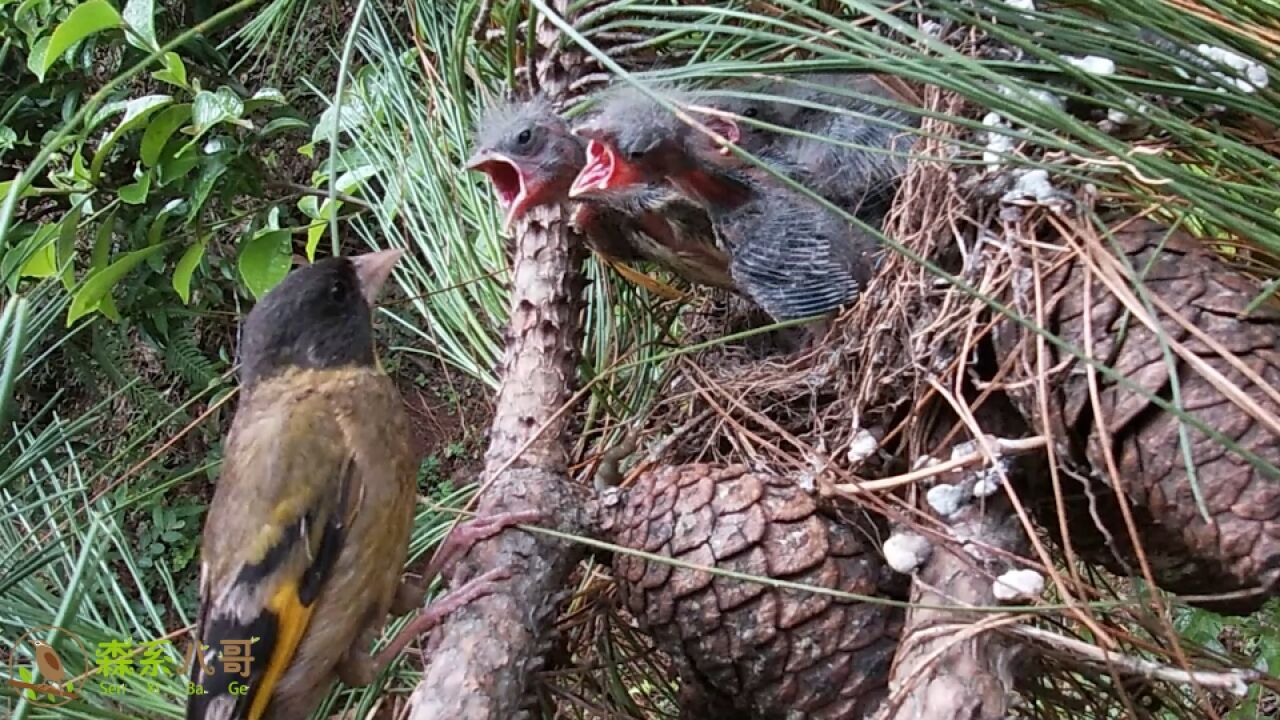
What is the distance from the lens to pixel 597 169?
3.61 ft

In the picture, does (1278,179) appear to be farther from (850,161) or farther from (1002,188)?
(850,161)

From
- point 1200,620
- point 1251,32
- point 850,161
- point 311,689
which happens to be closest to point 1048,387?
point 1251,32

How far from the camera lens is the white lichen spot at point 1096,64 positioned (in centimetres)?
69

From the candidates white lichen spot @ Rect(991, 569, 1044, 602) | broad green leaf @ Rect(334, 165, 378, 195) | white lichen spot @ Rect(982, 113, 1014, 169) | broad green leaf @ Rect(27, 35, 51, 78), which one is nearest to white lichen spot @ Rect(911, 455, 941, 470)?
white lichen spot @ Rect(991, 569, 1044, 602)

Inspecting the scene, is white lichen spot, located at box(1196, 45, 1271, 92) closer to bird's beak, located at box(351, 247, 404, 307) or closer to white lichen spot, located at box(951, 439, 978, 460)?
Result: white lichen spot, located at box(951, 439, 978, 460)

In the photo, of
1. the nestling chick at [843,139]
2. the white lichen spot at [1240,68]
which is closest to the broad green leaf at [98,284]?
the nestling chick at [843,139]

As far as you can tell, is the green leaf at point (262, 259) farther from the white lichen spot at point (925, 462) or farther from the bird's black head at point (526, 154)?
the white lichen spot at point (925, 462)

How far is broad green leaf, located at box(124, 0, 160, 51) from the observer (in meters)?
1.17

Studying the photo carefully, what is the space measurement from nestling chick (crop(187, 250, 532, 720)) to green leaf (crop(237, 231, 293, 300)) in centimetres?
12

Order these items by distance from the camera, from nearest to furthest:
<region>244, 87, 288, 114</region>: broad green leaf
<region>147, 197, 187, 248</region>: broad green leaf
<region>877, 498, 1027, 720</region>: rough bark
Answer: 1. <region>877, 498, 1027, 720</region>: rough bark
2. <region>244, 87, 288, 114</region>: broad green leaf
3. <region>147, 197, 187, 248</region>: broad green leaf

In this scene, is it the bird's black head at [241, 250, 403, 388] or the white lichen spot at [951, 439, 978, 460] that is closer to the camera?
the white lichen spot at [951, 439, 978, 460]

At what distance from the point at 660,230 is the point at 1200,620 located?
67 cm

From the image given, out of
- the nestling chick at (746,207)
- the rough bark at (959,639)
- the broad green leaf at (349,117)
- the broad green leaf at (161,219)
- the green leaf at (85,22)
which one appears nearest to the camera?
the rough bark at (959,639)

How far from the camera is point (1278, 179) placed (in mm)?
647
